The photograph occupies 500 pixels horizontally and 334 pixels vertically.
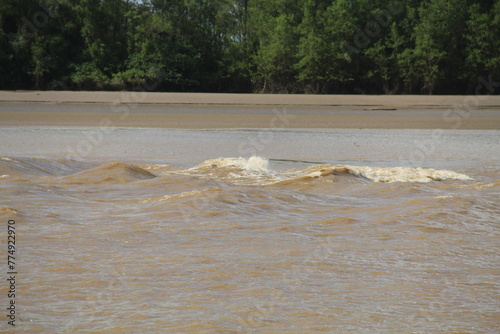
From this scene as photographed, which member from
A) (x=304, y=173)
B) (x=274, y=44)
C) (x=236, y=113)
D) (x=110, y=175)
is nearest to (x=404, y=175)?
(x=304, y=173)

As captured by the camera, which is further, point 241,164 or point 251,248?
point 241,164

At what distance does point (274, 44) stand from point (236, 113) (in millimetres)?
18155

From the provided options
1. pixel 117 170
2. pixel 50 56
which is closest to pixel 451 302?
pixel 117 170

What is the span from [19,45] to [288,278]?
1332 inches

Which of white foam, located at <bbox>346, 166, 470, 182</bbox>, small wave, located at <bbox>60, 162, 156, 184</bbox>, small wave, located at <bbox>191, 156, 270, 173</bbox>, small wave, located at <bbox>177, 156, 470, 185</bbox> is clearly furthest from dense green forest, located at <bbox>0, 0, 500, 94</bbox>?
white foam, located at <bbox>346, 166, 470, 182</bbox>

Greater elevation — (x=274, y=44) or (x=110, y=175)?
(x=274, y=44)

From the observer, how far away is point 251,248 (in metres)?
4.55

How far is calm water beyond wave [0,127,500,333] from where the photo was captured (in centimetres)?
325

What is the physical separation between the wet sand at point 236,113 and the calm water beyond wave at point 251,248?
27.7 feet

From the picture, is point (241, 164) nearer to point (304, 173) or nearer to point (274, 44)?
point (304, 173)

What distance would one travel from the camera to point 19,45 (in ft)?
112

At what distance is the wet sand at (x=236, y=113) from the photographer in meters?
17.6

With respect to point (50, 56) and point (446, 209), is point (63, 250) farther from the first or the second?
point (50, 56)

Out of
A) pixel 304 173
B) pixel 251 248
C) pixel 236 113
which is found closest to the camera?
pixel 251 248
